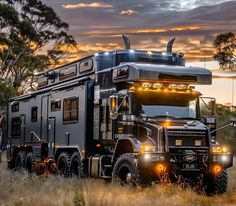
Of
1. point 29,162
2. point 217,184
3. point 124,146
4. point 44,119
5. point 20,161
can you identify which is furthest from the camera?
point 20,161

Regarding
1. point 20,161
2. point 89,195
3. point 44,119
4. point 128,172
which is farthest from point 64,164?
point 89,195

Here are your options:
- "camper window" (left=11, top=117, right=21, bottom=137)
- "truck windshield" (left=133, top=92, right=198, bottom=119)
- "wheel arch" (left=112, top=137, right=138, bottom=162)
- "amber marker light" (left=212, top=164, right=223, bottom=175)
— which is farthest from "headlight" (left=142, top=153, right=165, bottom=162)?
"camper window" (left=11, top=117, right=21, bottom=137)

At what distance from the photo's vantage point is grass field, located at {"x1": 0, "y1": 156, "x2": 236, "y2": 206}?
10734mm

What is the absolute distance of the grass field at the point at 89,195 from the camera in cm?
1073

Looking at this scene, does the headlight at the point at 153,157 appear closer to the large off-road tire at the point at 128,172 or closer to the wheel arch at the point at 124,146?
the large off-road tire at the point at 128,172

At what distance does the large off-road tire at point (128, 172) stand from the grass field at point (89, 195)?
36cm

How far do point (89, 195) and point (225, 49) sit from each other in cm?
3169

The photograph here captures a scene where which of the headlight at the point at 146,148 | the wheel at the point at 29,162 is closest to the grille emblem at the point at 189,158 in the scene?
the headlight at the point at 146,148

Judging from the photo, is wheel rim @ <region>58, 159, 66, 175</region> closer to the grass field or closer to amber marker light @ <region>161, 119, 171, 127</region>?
the grass field

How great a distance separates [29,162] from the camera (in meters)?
22.9

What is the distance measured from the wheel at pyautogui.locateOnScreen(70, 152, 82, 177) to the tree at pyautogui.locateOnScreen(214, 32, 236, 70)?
24.3 metres

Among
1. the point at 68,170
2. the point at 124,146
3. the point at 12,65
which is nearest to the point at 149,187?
the point at 124,146

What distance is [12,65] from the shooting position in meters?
40.3

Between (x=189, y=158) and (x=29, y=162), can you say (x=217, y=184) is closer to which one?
(x=189, y=158)
